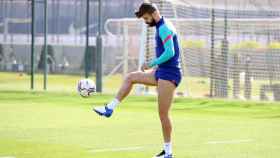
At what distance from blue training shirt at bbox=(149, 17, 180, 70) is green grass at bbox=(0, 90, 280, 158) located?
1.40 meters

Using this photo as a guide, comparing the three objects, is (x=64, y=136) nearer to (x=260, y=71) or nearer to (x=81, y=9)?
(x=260, y=71)

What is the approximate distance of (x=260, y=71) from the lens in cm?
2789

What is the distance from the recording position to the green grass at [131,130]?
1252 cm

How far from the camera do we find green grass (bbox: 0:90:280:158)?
41.1 ft

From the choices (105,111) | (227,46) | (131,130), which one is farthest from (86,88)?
(227,46)

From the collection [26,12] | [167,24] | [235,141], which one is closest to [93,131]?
[235,141]

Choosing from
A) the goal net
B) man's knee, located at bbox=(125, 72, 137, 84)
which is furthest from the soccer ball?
the goal net

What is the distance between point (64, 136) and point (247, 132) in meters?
3.50

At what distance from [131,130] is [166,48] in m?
4.65

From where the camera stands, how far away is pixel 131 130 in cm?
1577

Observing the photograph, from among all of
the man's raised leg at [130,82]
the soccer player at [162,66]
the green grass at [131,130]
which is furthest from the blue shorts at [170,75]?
the green grass at [131,130]

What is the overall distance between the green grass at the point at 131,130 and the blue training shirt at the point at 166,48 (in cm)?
140

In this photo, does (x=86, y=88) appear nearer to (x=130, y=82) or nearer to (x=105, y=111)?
(x=105, y=111)

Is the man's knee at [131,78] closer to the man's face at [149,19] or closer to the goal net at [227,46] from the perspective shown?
the man's face at [149,19]
